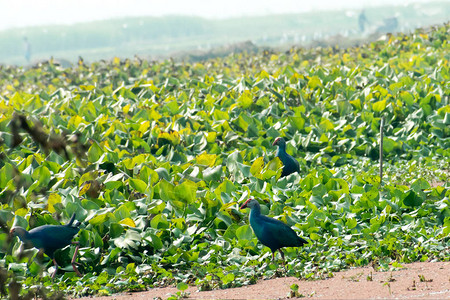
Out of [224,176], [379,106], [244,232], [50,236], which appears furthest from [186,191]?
[379,106]

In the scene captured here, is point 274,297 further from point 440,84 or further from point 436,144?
point 440,84

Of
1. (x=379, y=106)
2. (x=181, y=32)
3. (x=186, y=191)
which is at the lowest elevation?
(x=181, y=32)

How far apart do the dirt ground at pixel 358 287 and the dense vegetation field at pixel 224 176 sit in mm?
131

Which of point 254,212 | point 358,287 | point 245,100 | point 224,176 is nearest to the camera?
point 358,287

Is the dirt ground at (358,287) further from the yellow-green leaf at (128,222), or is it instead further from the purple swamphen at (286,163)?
the purple swamphen at (286,163)

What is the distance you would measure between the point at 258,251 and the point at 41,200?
2444 millimetres

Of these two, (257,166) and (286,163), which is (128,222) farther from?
(286,163)

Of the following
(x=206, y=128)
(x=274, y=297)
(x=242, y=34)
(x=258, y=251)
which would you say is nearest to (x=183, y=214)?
(x=258, y=251)

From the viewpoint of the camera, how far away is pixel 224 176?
8.15m

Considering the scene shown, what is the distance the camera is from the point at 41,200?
23.3 feet

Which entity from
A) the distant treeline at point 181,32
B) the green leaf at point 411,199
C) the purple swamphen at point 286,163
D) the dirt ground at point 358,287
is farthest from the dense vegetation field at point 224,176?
the distant treeline at point 181,32

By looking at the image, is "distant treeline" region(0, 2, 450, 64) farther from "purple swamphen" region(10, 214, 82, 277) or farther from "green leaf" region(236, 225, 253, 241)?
"purple swamphen" region(10, 214, 82, 277)

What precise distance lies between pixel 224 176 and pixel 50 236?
284 cm

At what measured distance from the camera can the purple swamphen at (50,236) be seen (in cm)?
570
